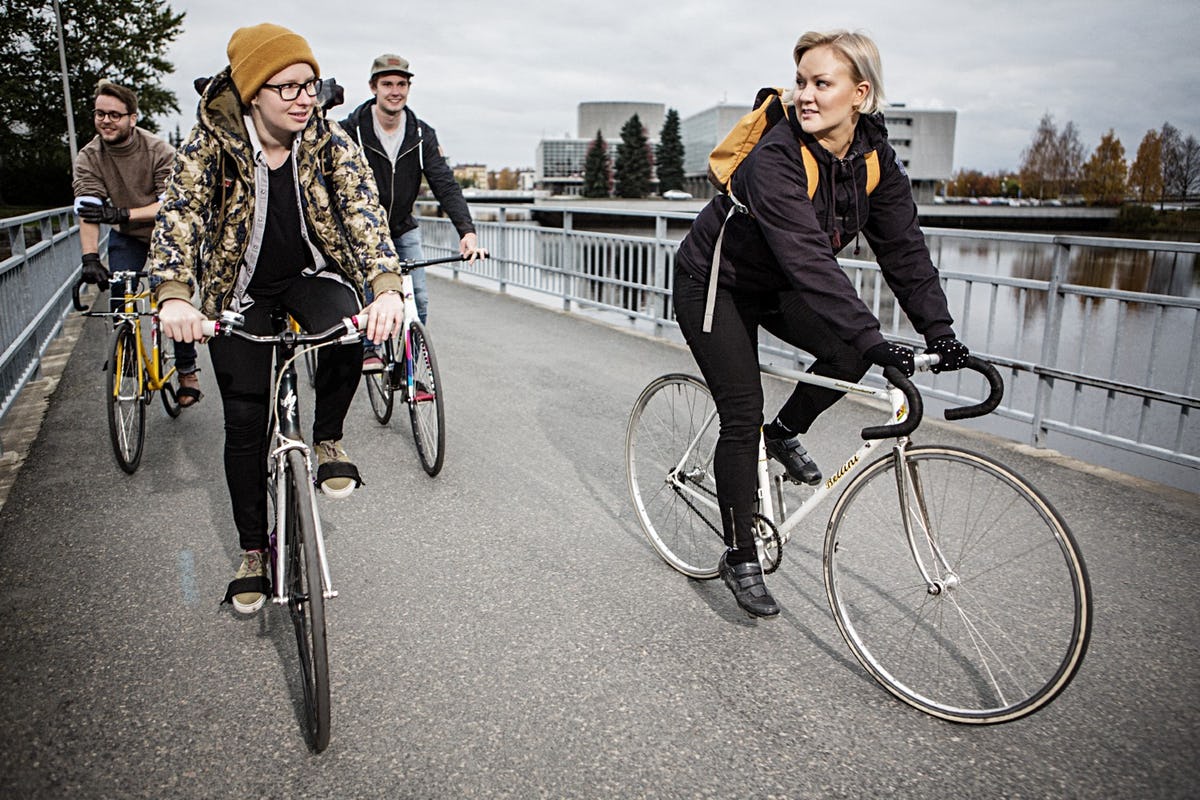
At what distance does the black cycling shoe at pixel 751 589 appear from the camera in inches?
126

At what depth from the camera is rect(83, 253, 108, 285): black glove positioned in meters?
5.20

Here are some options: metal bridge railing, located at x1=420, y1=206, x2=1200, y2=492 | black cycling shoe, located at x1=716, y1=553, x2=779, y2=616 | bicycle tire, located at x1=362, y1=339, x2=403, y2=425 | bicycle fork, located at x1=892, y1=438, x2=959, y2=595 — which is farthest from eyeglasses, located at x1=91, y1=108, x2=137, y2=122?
bicycle fork, located at x1=892, y1=438, x2=959, y2=595

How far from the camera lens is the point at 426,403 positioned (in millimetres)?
5383

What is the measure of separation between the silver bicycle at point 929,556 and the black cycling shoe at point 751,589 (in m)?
0.09

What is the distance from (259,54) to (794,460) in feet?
7.66

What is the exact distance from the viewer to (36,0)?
40906 mm

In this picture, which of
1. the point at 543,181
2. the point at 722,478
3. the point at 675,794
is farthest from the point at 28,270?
the point at 543,181

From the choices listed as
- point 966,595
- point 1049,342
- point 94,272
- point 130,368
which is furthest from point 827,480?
point 94,272

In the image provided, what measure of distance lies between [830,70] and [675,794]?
2.16 metres

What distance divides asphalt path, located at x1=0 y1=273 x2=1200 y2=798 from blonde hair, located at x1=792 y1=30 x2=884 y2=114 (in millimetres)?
1904

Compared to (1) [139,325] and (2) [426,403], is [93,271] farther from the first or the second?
(2) [426,403]

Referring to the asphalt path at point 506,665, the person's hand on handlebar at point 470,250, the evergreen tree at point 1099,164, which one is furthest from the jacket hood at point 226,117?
the evergreen tree at point 1099,164

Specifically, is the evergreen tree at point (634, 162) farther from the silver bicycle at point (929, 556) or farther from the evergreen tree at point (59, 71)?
the silver bicycle at point (929, 556)

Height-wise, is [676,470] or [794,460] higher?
[794,460]
